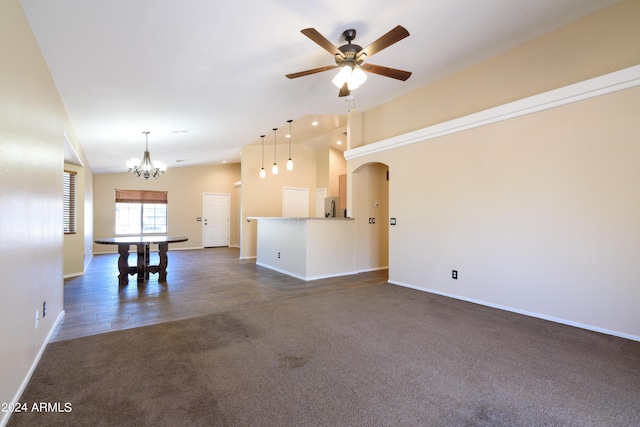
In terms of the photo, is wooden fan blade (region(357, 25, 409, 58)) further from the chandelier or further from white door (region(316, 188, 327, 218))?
white door (region(316, 188, 327, 218))

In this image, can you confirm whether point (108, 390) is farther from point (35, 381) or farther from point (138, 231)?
point (138, 231)

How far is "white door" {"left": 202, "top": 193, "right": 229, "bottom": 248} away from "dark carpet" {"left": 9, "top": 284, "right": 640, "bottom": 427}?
785cm

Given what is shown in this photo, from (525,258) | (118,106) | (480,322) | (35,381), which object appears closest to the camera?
(35,381)

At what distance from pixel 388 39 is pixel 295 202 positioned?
255 inches

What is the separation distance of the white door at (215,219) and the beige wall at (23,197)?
7.82 meters

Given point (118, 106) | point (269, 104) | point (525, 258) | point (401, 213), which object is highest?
point (269, 104)

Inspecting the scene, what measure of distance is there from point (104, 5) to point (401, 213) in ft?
14.0

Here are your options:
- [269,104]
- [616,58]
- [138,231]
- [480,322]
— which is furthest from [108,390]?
[138,231]

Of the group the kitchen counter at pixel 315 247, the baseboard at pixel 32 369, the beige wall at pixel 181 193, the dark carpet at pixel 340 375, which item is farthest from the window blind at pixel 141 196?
the dark carpet at pixel 340 375

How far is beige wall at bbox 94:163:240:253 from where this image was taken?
902cm

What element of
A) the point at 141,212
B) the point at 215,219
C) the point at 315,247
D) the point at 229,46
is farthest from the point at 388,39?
A: the point at 141,212

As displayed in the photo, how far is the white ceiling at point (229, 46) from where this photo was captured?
88.4 inches

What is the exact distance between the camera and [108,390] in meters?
1.92

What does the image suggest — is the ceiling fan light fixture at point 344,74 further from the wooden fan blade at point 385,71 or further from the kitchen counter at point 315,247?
the kitchen counter at point 315,247
